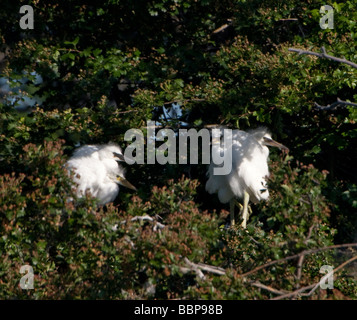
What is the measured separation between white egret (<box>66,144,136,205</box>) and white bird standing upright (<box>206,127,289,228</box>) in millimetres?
702

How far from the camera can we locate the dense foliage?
3.17m

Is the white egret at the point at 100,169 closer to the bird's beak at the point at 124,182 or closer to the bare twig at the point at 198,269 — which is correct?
the bird's beak at the point at 124,182

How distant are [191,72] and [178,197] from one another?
1.66 m

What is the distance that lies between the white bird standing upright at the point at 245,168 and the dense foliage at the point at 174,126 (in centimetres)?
12

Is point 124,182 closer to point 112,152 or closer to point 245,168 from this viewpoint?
point 112,152

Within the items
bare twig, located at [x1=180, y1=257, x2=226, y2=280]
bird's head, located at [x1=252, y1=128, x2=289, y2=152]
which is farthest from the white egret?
bare twig, located at [x1=180, y1=257, x2=226, y2=280]

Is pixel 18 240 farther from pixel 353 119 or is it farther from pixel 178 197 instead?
pixel 353 119

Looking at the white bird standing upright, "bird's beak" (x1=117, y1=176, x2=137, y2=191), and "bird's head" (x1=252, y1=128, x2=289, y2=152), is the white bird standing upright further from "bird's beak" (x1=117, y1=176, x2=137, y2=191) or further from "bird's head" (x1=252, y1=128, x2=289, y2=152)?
"bird's beak" (x1=117, y1=176, x2=137, y2=191)

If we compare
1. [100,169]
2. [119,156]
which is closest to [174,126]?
[119,156]

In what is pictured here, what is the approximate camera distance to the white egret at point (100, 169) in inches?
189

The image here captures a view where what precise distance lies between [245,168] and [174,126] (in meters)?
0.64

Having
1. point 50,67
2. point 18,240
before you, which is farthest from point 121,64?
point 18,240

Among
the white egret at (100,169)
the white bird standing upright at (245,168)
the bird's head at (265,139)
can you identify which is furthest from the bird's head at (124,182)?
the bird's head at (265,139)

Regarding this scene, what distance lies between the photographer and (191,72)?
5.03 m
